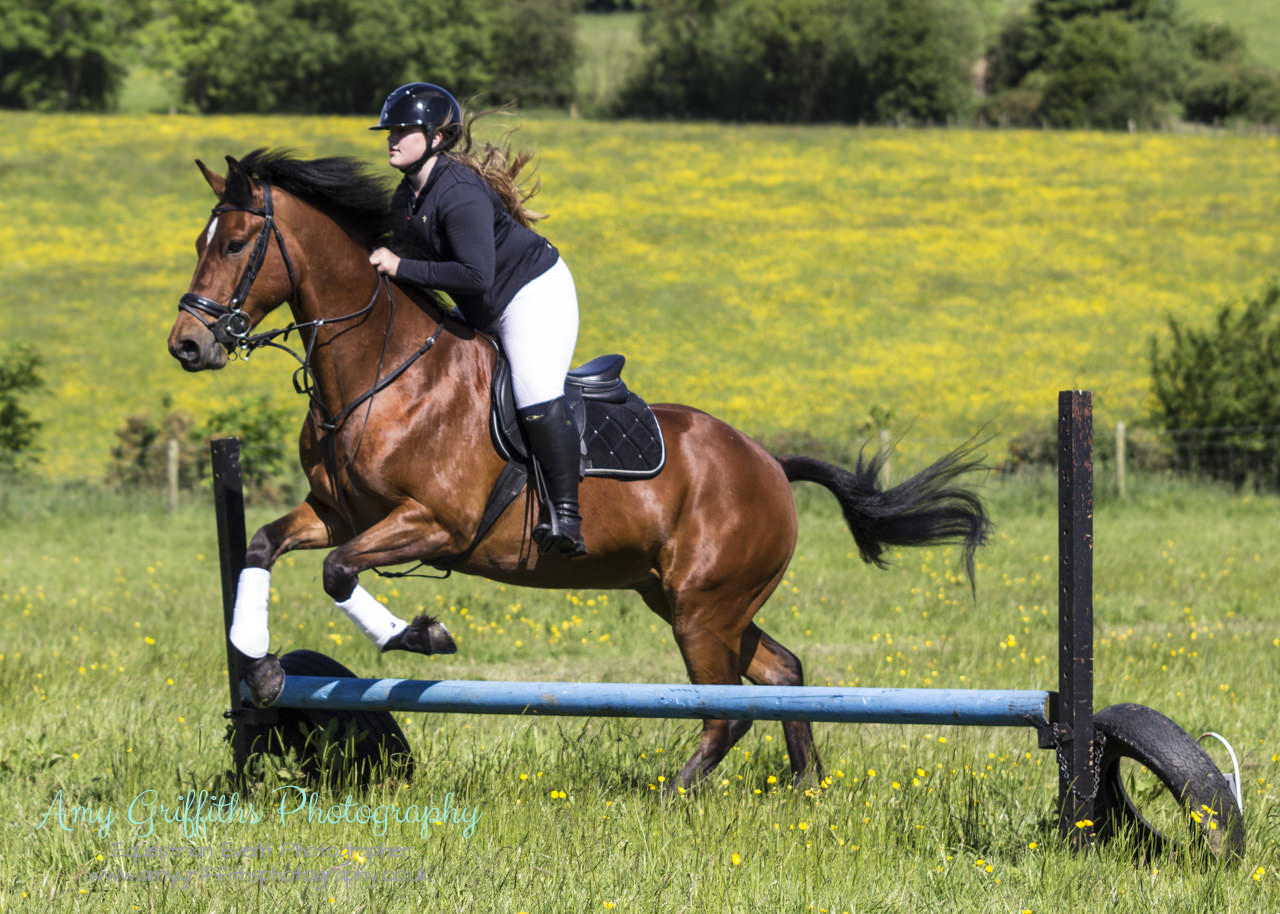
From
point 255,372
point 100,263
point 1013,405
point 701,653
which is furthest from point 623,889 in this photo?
point 100,263

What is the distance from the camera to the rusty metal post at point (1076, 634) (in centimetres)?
471

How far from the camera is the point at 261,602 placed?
5047mm

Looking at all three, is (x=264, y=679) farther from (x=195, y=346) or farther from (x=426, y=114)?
(x=426, y=114)

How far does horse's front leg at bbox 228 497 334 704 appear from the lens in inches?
198

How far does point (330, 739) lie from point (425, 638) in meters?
0.79

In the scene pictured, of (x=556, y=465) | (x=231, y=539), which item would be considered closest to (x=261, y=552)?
(x=231, y=539)

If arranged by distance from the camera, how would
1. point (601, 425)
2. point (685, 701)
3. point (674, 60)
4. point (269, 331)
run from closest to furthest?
point (685, 701)
point (269, 331)
point (601, 425)
point (674, 60)

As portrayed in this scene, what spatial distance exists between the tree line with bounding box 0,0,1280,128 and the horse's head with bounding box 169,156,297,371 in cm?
7505

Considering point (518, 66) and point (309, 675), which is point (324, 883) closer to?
point (309, 675)

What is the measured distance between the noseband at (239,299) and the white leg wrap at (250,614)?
90 cm

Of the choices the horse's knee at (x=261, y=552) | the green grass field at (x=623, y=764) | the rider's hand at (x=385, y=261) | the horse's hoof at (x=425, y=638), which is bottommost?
the green grass field at (x=623, y=764)

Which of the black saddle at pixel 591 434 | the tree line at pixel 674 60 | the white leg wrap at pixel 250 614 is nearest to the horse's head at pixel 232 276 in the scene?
the white leg wrap at pixel 250 614

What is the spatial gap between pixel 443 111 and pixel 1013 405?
27641 mm

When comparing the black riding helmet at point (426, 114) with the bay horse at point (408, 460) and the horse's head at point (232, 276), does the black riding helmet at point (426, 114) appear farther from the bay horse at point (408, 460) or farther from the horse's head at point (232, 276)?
the horse's head at point (232, 276)
